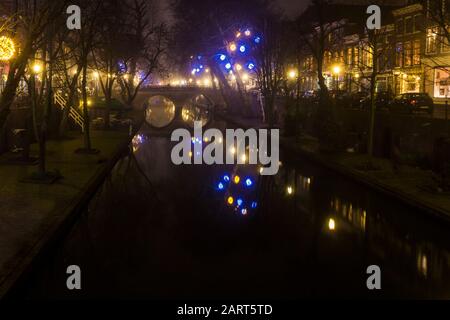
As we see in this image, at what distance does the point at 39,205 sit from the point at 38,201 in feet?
1.72

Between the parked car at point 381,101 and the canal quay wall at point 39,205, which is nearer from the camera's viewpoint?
the canal quay wall at point 39,205

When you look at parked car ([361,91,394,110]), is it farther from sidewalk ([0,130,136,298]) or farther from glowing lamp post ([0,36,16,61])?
glowing lamp post ([0,36,16,61])

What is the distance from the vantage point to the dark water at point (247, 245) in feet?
27.1

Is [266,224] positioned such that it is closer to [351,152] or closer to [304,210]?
[304,210]

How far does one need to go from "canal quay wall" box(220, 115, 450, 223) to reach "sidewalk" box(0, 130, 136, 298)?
7.84 m

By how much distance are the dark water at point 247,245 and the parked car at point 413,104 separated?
1785cm

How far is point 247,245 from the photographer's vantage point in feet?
34.9

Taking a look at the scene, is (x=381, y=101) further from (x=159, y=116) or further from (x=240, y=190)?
(x=159, y=116)

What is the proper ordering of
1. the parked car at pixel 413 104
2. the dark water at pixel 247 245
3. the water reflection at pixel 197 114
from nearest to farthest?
Answer: the dark water at pixel 247 245 → the parked car at pixel 413 104 → the water reflection at pixel 197 114

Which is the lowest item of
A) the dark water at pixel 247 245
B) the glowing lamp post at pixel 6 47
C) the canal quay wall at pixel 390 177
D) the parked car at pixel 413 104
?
the dark water at pixel 247 245

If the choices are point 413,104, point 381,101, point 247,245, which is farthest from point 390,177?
point 381,101

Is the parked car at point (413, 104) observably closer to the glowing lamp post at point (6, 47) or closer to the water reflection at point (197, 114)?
the water reflection at point (197, 114)

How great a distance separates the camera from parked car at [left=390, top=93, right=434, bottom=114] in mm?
33906

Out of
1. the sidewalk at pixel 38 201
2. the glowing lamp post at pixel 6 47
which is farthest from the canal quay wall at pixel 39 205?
the glowing lamp post at pixel 6 47
